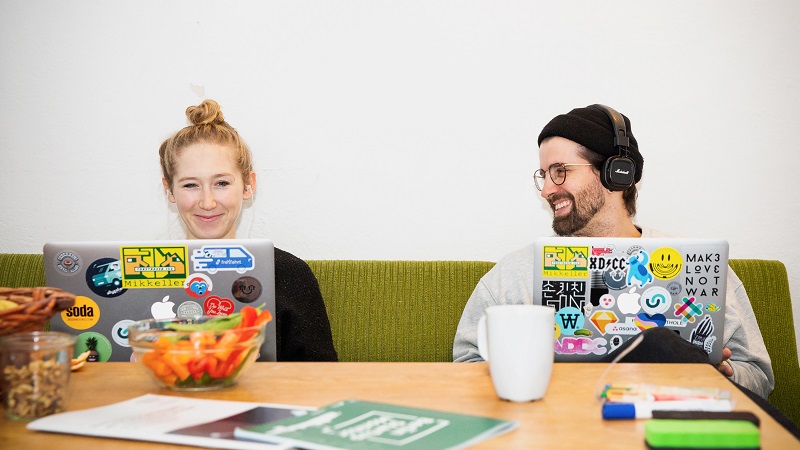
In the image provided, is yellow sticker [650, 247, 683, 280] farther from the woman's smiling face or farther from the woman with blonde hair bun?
the woman's smiling face

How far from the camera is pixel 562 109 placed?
2217mm

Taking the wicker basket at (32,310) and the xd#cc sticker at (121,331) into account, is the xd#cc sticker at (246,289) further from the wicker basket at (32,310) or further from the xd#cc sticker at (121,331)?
the wicker basket at (32,310)

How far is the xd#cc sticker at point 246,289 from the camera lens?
1181 mm

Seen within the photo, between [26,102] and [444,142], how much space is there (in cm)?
127

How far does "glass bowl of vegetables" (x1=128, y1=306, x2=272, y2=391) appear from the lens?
954 millimetres

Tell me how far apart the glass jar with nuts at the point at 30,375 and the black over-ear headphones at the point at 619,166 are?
4.58 feet

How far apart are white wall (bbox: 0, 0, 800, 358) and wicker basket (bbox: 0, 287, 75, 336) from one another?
131 cm

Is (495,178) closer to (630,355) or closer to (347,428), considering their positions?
(630,355)

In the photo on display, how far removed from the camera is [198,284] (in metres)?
1.17

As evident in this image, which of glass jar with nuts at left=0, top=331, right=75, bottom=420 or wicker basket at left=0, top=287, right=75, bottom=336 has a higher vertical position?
wicker basket at left=0, top=287, right=75, bottom=336

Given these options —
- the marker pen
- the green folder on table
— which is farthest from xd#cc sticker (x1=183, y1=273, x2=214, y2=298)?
the marker pen

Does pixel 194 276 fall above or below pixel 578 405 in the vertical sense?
above

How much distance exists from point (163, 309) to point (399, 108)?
1.22 m

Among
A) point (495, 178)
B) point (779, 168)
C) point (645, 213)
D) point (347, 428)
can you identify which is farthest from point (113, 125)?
point (779, 168)
